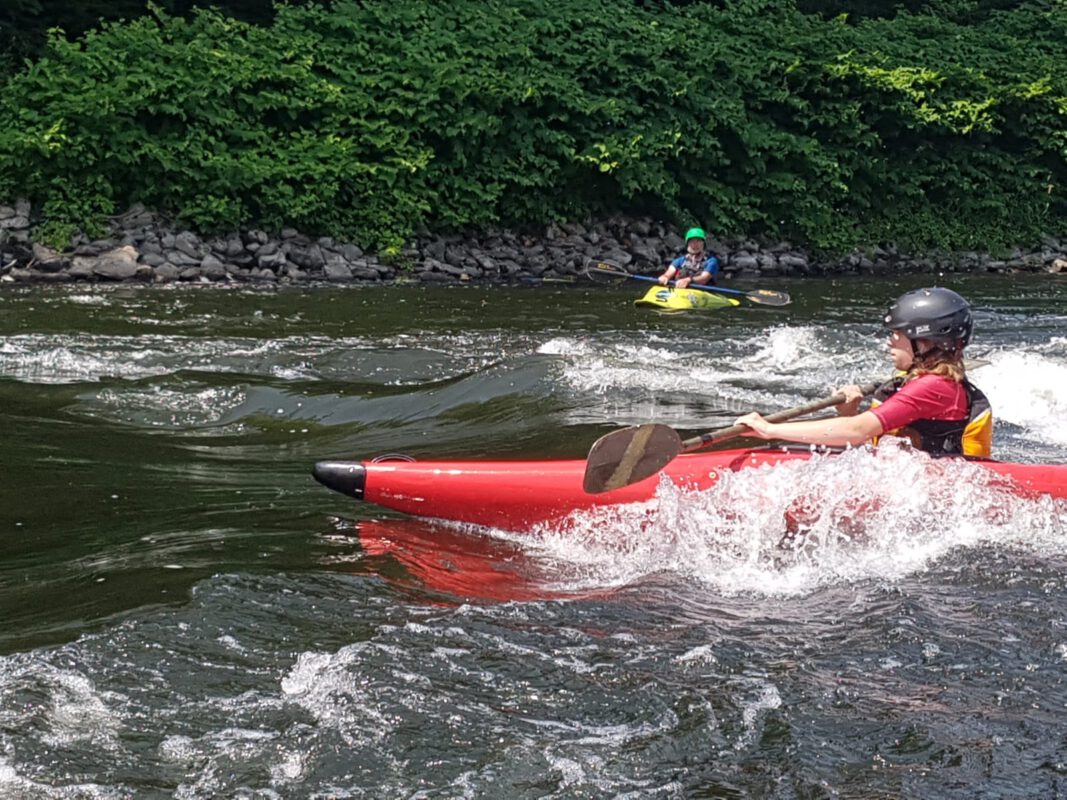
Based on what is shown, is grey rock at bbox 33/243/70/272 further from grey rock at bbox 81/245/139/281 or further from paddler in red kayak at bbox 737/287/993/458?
paddler in red kayak at bbox 737/287/993/458

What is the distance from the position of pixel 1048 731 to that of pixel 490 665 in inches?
67.5

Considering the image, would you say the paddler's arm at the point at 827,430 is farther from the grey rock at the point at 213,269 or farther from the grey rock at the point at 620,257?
the grey rock at the point at 620,257

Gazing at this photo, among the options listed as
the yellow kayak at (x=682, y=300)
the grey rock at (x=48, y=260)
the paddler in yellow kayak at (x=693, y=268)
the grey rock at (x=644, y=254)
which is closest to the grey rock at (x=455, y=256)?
the grey rock at (x=644, y=254)

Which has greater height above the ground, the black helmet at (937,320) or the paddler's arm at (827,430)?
the black helmet at (937,320)

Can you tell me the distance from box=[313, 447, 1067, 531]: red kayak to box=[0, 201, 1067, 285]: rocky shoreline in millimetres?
8748

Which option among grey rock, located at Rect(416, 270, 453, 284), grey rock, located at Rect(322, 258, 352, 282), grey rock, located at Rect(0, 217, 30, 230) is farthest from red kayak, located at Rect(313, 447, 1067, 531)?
grey rock, located at Rect(416, 270, 453, 284)

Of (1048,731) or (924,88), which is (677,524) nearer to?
(1048,731)

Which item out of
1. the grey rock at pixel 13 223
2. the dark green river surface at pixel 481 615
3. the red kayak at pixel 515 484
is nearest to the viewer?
the dark green river surface at pixel 481 615

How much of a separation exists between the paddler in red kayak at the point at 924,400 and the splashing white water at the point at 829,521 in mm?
120

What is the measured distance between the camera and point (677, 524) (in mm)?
5766

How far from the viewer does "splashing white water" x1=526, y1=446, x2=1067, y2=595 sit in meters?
5.60

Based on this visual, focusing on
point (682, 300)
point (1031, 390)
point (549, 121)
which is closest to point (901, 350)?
point (1031, 390)

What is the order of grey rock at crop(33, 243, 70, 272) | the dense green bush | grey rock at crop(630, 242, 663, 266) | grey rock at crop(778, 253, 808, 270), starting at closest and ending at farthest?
grey rock at crop(33, 243, 70, 272), the dense green bush, grey rock at crop(630, 242, 663, 266), grey rock at crop(778, 253, 808, 270)

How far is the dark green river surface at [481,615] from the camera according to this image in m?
3.74
